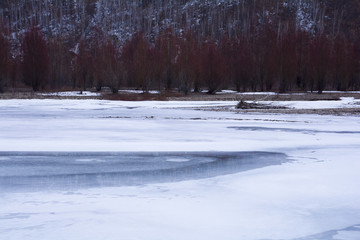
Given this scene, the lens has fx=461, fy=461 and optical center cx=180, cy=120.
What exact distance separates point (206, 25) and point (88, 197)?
410 ft

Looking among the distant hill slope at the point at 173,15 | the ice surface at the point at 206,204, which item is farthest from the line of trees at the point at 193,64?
the distant hill slope at the point at 173,15

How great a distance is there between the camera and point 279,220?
4.56 m

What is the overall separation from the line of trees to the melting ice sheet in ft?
109

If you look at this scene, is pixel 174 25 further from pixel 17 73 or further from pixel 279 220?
pixel 279 220

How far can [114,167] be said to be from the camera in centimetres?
728

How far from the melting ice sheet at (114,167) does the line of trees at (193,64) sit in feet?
109

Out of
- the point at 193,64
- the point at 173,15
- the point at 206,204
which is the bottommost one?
the point at 206,204

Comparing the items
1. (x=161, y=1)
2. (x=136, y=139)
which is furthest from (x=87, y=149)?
(x=161, y=1)

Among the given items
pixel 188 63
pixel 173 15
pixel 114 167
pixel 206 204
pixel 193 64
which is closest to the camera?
pixel 206 204

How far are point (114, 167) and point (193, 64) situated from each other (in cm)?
3744

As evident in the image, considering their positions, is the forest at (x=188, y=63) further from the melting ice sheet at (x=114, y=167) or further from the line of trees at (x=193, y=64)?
the melting ice sheet at (x=114, y=167)

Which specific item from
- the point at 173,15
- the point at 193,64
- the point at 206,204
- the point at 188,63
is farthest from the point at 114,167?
the point at 173,15

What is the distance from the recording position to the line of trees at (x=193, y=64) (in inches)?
1747

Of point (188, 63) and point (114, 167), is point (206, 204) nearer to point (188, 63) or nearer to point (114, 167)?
point (114, 167)
